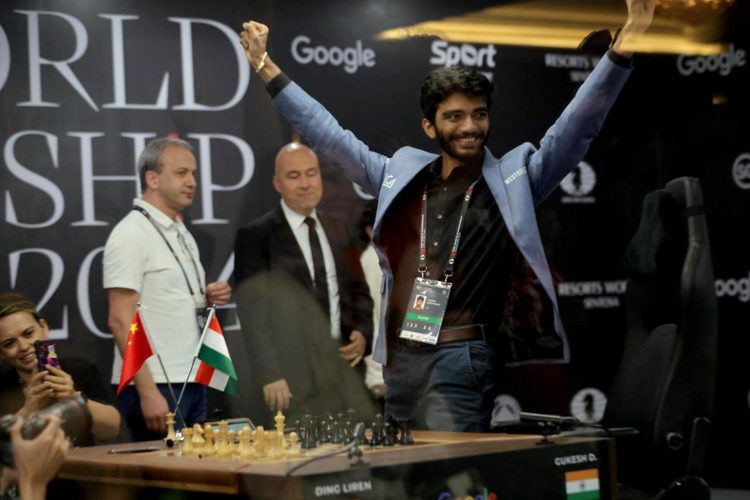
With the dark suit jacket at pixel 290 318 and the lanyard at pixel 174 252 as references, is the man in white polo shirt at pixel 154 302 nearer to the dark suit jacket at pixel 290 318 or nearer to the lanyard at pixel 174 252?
the lanyard at pixel 174 252

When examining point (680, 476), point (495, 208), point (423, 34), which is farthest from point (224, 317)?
point (680, 476)

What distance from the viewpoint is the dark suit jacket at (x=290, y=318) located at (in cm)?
518

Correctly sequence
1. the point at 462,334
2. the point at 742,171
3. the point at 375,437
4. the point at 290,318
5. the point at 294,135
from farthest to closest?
the point at 742,171, the point at 294,135, the point at 290,318, the point at 462,334, the point at 375,437

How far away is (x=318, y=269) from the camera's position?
207 inches

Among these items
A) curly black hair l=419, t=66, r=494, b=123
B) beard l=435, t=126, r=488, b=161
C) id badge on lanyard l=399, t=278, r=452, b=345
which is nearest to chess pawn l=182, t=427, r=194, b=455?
id badge on lanyard l=399, t=278, r=452, b=345

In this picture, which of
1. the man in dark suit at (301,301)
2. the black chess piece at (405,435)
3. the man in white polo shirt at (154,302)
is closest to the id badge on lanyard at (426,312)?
the black chess piece at (405,435)

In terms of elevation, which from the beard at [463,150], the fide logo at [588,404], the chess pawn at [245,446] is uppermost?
the beard at [463,150]

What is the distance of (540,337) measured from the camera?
10.8ft

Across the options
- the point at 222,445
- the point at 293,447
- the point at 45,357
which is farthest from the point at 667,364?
the point at 45,357

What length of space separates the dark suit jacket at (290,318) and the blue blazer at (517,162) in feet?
5.30

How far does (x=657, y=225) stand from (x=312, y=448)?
1.46 m

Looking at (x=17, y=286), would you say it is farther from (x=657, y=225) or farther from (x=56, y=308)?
(x=657, y=225)

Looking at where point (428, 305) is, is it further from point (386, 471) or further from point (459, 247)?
point (386, 471)

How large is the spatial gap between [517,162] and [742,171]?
126 inches
